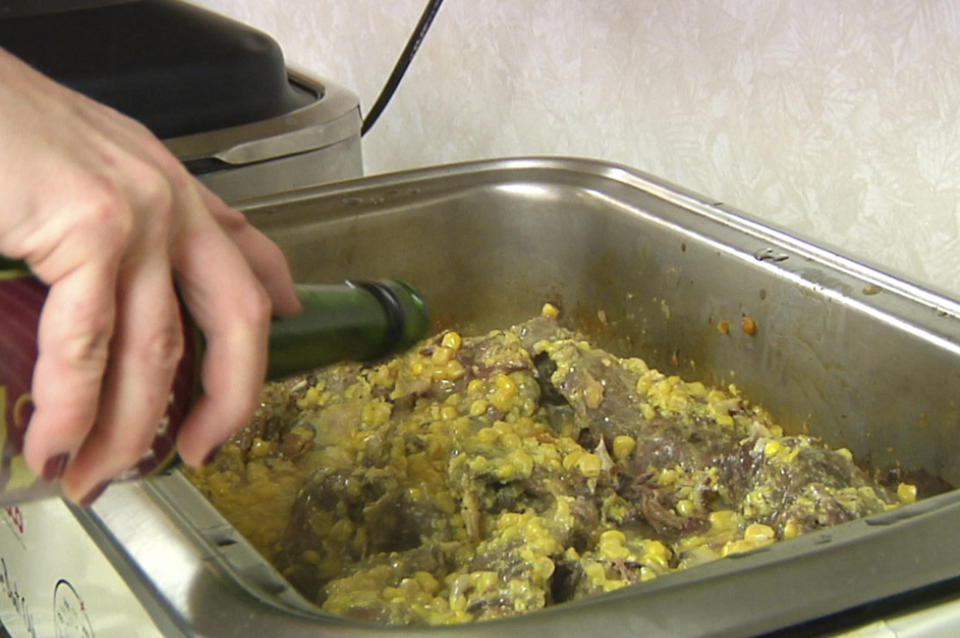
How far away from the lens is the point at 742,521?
0.84 metres

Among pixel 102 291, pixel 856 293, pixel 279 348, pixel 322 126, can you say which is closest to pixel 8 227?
pixel 102 291

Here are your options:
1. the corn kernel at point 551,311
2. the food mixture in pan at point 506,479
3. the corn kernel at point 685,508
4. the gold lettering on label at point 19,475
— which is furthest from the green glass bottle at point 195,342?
the corn kernel at point 551,311

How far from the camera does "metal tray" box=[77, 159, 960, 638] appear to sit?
540 mm

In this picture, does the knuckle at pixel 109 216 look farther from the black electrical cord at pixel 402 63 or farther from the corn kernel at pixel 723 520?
the black electrical cord at pixel 402 63

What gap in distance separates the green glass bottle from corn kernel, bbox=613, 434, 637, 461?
23 centimetres

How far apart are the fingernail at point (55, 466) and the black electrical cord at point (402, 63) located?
115 centimetres

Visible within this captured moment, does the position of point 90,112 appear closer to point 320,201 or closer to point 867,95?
point 320,201

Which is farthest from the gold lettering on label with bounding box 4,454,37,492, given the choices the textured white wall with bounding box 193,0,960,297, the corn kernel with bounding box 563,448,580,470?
the textured white wall with bounding box 193,0,960,297

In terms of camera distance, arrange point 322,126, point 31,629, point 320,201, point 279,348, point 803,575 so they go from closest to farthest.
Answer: point 803,575, point 279,348, point 31,629, point 320,201, point 322,126

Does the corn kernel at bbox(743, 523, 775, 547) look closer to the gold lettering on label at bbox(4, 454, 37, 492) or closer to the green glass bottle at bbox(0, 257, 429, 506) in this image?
the green glass bottle at bbox(0, 257, 429, 506)

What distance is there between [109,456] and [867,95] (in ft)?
2.54

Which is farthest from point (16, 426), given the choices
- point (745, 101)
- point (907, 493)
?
point (745, 101)

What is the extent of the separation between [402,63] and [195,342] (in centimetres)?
108

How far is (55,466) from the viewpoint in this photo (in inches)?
18.6
